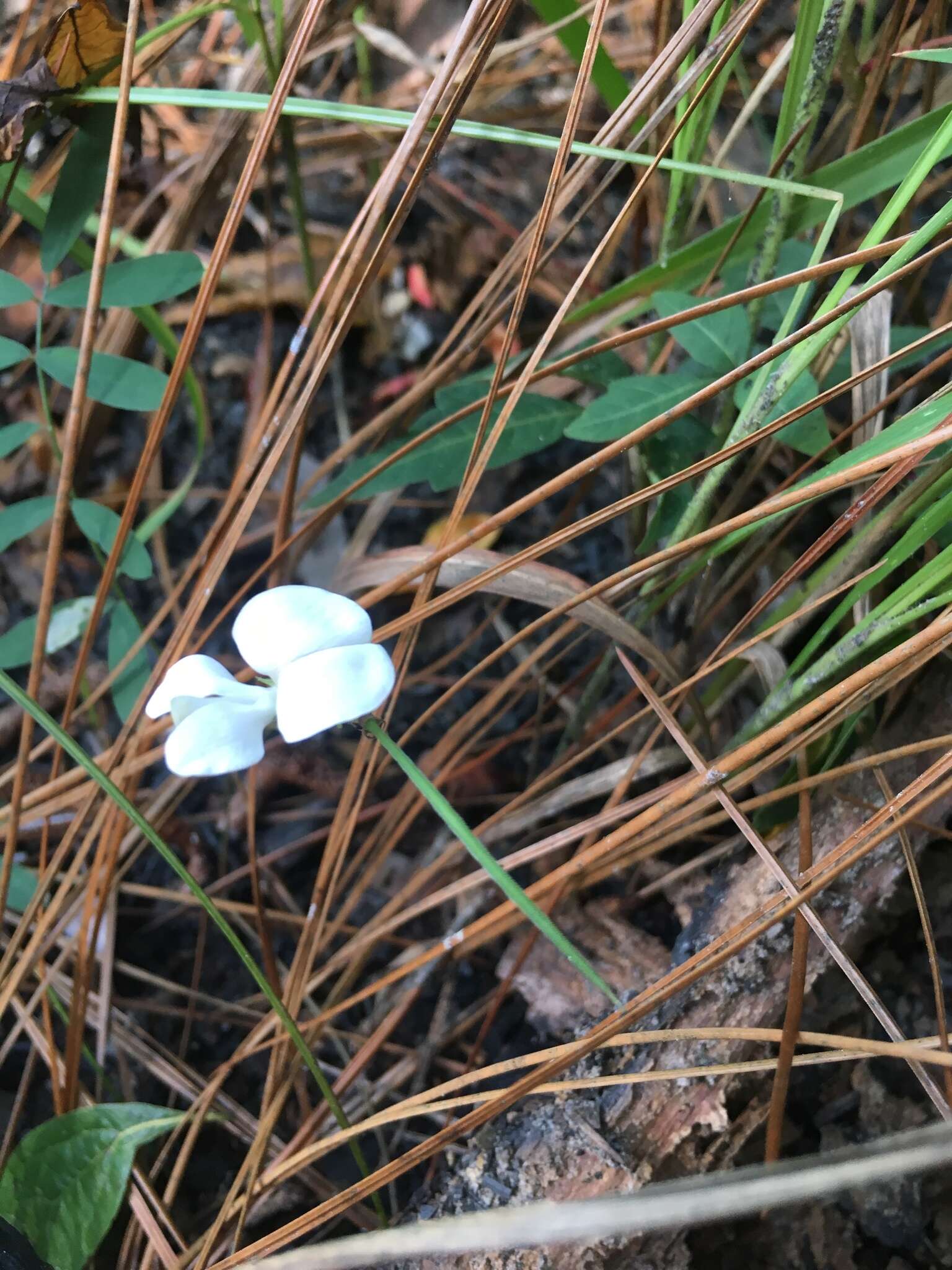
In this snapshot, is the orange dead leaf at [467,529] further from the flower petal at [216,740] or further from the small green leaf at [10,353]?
the flower petal at [216,740]

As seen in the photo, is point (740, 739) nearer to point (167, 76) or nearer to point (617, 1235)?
point (617, 1235)

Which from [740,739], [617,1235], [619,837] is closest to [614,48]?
[740,739]

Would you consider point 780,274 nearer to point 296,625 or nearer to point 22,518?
point 296,625

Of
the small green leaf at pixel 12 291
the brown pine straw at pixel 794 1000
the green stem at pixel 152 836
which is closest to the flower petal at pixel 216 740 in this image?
the green stem at pixel 152 836

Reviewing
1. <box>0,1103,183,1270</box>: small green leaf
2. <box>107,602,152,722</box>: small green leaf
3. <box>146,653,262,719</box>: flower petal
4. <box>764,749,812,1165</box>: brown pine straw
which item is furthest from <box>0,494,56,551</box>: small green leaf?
<box>764,749,812,1165</box>: brown pine straw

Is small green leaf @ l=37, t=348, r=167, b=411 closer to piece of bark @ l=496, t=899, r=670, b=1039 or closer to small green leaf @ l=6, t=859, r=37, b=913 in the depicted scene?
small green leaf @ l=6, t=859, r=37, b=913

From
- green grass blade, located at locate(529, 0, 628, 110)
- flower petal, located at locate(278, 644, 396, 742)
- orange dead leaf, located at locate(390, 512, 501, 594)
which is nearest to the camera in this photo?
flower petal, located at locate(278, 644, 396, 742)
